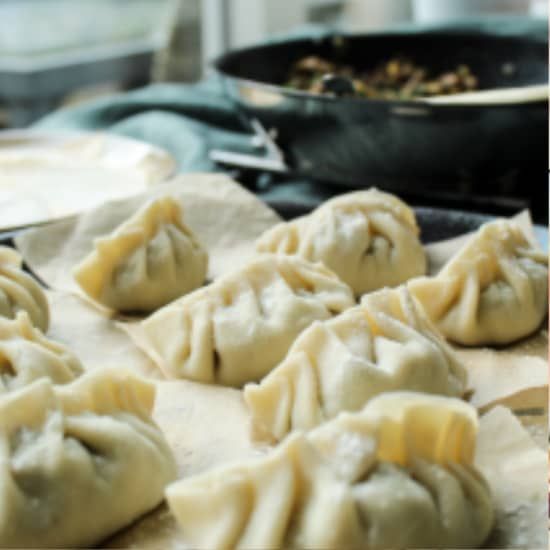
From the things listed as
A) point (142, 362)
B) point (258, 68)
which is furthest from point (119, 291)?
point (258, 68)

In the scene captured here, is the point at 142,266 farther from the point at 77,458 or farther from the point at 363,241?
the point at 77,458

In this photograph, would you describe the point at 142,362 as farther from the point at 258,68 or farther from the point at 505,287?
the point at 258,68

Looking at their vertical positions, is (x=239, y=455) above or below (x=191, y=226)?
below

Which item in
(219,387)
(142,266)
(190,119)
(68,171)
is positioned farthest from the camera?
(190,119)

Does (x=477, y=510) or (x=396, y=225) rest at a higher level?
(x=396, y=225)

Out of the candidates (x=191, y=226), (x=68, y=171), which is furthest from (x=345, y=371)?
(x=68, y=171)
